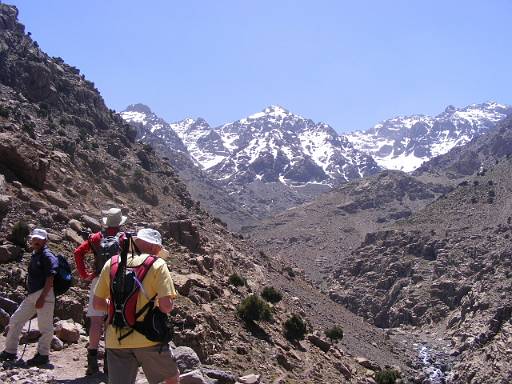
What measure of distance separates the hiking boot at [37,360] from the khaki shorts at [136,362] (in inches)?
146

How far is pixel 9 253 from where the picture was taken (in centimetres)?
1524

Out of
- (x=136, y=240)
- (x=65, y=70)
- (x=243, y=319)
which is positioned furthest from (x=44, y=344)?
(x=65, y=70)

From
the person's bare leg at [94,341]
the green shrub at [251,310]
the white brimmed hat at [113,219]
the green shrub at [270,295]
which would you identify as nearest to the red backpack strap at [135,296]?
the white brimmed hat at [113,219]

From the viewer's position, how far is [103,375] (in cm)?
983

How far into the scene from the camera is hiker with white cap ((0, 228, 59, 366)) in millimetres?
9336

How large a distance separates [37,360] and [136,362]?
151 inches

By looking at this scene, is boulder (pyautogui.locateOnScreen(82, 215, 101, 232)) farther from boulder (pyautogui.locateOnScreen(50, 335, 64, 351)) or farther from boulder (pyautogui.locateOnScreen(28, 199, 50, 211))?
boulder (pyautogui.locateOnScreen(50, 335, 64, 351))

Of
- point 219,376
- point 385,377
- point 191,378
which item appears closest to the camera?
point 191,378

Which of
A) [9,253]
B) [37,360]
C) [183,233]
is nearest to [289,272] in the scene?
[183,233]

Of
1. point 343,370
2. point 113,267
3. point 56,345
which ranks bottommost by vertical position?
point 343,370

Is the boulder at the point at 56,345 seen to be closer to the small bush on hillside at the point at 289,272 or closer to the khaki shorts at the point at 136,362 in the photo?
the khaki shorts at the point at 136,362

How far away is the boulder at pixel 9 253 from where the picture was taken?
15109 mm

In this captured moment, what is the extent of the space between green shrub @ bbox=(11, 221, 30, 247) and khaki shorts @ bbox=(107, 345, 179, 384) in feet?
36.6

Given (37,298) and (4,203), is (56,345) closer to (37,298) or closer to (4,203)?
Answer: (37,298)
